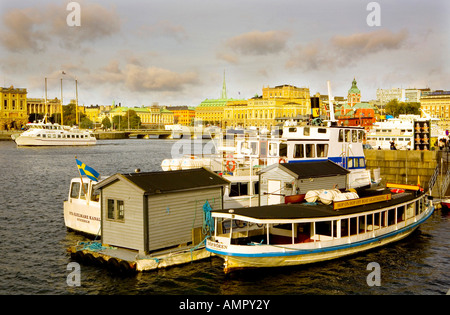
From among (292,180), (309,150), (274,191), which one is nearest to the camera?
(292,180)

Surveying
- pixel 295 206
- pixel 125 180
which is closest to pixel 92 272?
pixel 125 180

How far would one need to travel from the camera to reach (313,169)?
29.9m

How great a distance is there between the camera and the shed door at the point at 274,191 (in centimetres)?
2869

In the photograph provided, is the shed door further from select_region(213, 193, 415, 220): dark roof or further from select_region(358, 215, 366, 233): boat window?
select_region(358, 215, 366, 233): boat window

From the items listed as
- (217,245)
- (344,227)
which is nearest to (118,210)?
(217,245)

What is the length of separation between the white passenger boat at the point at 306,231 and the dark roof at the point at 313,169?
10.7 ft

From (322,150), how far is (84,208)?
17887 millimetres

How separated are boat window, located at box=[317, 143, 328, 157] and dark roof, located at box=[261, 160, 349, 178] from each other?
2245mm

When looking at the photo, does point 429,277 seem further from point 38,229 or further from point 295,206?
point 38,229

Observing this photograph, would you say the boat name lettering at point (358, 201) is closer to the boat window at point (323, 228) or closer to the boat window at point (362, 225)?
the boat window at point (362, 225)

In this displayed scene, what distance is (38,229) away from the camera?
108 ft

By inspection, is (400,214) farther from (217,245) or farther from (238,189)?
(217,245)

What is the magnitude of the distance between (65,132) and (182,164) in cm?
12951

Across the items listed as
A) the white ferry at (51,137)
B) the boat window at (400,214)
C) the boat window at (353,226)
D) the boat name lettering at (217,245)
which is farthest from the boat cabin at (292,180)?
the white ferry at (51,137)
